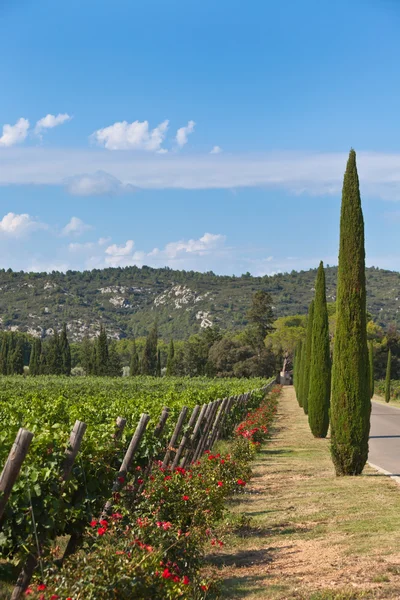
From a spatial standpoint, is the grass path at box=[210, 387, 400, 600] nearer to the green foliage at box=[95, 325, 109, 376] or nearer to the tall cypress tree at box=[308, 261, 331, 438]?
the tall cypress tree at box=[308, 261, 331, 438]

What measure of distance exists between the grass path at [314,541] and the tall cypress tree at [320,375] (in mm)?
8739

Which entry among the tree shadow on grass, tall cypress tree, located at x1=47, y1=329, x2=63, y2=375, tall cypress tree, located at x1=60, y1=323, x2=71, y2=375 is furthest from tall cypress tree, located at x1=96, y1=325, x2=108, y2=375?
the tree shadow on grass

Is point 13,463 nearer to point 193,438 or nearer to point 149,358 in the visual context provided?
point 193,438

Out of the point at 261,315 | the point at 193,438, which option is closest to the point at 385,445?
the point at 193,438

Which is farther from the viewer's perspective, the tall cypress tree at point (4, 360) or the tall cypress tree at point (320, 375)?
the tall cypress tree at point (4, 360)

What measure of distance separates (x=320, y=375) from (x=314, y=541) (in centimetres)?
1555

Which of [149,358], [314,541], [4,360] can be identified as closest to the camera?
[314,541]

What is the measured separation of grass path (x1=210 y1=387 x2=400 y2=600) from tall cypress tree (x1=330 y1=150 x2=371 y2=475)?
25.5 inches

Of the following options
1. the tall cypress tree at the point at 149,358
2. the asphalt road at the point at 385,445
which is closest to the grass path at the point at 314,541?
the asphalt road at the point at 385,445

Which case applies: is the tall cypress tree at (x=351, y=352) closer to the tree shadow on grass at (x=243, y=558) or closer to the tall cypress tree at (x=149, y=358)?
the tree shadow on grass at (x=243, y=558)

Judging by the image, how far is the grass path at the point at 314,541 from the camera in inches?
256

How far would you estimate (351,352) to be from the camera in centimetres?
1428

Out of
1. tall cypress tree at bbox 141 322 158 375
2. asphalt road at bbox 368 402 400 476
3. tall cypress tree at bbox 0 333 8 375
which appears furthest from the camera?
tall cypress tree at bbox 141 322 158 375

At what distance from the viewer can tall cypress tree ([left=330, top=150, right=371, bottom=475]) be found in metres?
13.9
